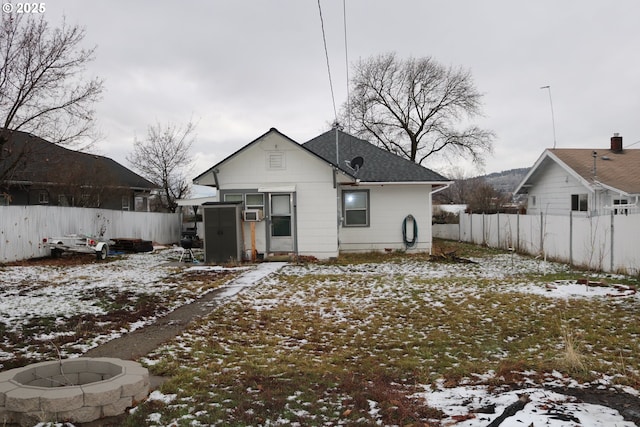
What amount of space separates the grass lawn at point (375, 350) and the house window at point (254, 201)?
5.49 metres

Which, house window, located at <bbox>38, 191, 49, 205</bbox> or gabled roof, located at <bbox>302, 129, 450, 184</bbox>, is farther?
house window, located at <bbox>38, 191, 49, 205</bbox>

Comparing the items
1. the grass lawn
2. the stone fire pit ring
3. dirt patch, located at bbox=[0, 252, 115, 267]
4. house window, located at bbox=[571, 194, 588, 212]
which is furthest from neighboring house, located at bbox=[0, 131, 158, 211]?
house window, located at bbox=[571, 194, 588, 212]

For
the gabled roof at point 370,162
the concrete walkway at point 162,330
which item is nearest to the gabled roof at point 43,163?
the gabled roof at point 370,162

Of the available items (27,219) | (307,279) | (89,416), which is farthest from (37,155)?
(89,416)

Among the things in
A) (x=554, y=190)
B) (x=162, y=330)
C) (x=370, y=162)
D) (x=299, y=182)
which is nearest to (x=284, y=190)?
(x=299, y=182)

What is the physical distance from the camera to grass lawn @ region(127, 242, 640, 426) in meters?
4.25

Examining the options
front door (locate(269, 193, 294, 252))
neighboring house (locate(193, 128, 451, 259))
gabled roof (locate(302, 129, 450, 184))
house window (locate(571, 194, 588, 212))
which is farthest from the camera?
house window (locate(571, 194, 588, 212))

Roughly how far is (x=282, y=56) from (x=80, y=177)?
11706 millimetres

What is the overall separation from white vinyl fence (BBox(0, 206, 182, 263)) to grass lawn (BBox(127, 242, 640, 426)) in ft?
29.3

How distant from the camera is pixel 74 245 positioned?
15.9 m

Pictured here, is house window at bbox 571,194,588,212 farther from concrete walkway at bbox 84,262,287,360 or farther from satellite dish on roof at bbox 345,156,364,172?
concrete walkway at bbox 84,262,287,360

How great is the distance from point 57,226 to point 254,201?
7004 mm

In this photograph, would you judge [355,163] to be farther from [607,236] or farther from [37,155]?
[37,155]

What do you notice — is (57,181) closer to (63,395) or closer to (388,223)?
(388,223)
